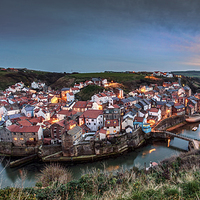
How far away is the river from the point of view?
16.7 m

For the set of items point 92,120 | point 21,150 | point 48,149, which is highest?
point 92,120

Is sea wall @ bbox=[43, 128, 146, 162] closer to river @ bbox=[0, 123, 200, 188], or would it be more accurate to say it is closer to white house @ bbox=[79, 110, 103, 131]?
river @ bbox=[0, 123, 200, 188]

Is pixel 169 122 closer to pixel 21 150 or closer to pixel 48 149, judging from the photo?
pixel 48 149

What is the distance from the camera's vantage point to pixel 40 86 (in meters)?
70.2

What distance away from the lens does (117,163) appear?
62.8 feet

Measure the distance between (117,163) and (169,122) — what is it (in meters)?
19.1

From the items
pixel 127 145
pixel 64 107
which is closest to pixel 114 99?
pixel 64 107

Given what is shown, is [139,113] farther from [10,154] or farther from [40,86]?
[40,86]

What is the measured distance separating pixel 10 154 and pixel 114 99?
1009 inches

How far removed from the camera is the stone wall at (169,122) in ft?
94.8

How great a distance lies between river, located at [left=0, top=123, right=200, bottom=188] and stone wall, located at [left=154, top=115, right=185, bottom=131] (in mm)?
3928

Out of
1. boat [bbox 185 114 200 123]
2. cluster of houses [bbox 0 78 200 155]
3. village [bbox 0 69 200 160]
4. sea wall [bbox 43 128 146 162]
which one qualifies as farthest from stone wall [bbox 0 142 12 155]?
boat [bbox 185 114 200 123]

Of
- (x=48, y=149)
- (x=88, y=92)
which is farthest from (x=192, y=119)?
(x=48, y=149)

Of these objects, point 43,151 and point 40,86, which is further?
point 40,86
